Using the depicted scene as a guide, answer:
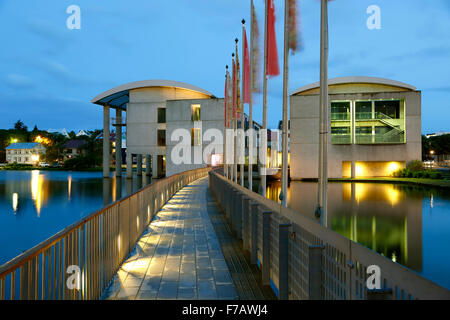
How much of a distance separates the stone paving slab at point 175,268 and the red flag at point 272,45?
6.00 m

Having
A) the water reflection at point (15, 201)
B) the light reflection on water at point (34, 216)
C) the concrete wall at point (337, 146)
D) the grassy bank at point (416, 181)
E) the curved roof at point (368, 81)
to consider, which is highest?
the curved roof at point (368, 81)

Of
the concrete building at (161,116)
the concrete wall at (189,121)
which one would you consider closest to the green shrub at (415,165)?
the concrete building at (161,116)

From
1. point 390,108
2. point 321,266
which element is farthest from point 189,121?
point 321,266

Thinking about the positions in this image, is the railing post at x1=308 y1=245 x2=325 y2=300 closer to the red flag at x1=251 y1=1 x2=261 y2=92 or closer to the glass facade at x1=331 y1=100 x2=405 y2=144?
the red flag at x1=251 y1=1 x2=261 y2=92

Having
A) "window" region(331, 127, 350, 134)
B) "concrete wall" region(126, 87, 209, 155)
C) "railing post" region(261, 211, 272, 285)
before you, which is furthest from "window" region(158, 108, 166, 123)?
"railing post" region(261, 211, 272, 285)

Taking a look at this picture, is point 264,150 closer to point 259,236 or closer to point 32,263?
point 259,236

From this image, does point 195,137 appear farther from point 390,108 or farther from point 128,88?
point 390,108

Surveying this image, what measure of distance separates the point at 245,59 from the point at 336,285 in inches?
610

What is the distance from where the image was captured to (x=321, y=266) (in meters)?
3.68

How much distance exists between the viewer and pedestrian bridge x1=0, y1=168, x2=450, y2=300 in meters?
2.81

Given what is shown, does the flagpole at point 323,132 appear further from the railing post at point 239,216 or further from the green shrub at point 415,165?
the green shrub at point 415,165

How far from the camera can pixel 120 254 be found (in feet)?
21.6

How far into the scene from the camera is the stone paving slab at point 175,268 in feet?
17.6
